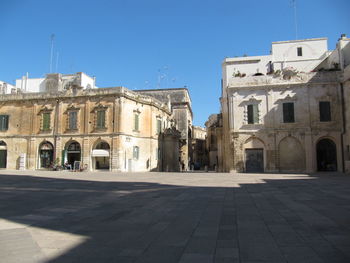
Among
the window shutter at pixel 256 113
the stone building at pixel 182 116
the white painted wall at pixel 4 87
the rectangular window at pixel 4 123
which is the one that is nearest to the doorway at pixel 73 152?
the rectangular window at pixel 4 123

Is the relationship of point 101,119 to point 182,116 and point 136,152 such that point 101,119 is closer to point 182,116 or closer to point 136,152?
point 136,152

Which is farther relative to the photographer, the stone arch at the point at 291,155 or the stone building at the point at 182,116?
the stone building at the point at 182,116

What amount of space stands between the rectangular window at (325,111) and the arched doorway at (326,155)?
2149 mm

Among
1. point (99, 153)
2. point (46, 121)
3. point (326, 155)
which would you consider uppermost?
point (46, 121)

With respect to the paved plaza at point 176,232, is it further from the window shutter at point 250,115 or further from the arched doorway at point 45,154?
the arched doorway at point 45,154

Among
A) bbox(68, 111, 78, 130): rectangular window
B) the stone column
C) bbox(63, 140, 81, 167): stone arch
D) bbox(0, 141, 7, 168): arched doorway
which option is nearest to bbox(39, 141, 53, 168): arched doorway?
bbox(63, 140, 81, 167): stone arch

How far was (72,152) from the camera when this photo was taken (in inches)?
1363

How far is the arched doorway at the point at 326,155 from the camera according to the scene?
28.2m

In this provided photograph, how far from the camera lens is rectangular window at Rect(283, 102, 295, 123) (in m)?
29.0

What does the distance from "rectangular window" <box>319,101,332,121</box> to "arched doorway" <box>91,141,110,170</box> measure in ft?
75.0

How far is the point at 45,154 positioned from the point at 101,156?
7286 millimetres

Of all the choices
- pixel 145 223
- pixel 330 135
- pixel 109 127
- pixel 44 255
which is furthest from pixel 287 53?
pixel 44 255

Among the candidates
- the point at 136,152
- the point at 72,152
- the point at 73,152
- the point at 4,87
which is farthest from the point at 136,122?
the point at 4,87

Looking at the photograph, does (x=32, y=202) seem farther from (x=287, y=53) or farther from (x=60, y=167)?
(x=287, y=53)
